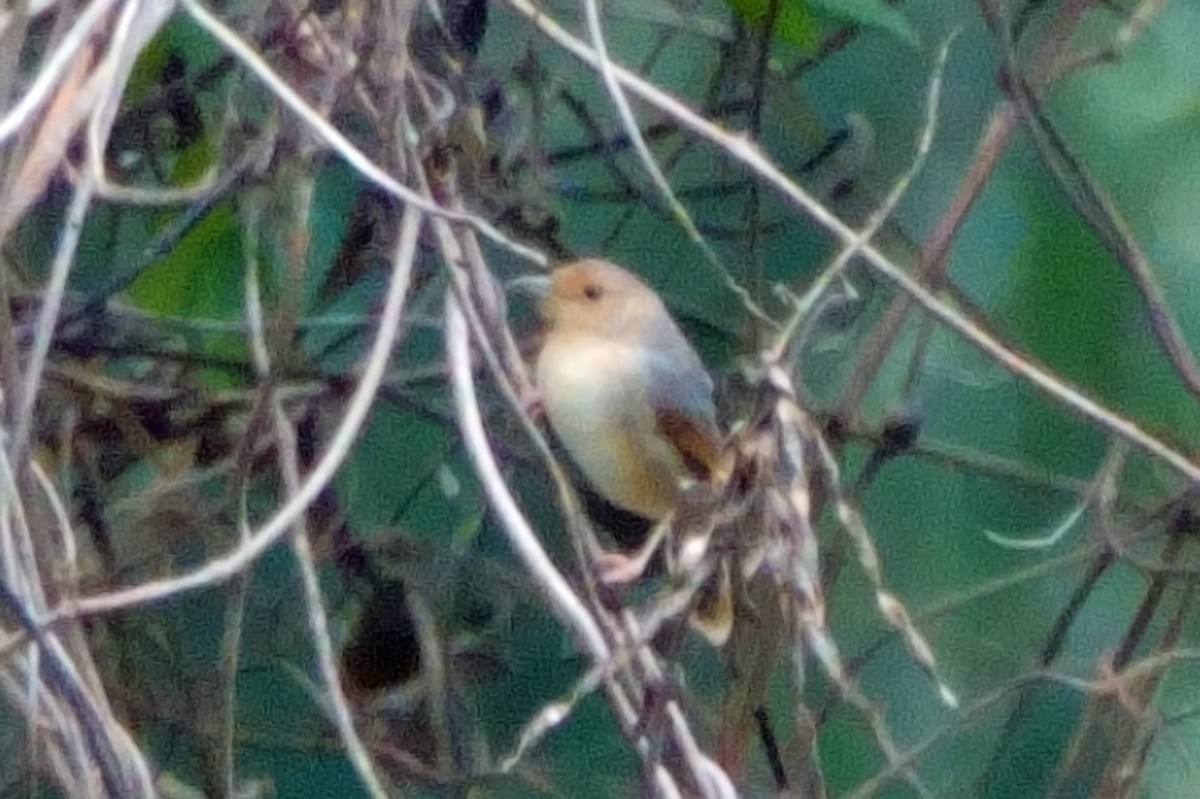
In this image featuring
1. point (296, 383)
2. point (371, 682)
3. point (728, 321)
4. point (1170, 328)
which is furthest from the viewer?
point (728, 321)

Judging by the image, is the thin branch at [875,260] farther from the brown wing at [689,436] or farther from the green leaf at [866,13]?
the brown wing at [689,436]

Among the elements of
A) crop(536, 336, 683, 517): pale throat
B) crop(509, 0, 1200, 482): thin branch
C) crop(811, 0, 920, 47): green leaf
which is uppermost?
crop(811, 0, 920, 47): green leaf

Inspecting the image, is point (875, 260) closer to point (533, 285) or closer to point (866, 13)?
point (866, 13)

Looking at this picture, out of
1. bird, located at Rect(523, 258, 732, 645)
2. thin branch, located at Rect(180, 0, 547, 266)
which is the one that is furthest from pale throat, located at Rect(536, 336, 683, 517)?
thin branch, located at Rect(180, 0, 547, 266)

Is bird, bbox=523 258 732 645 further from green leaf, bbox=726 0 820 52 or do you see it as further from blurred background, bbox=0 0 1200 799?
green leaf, bbox=726 0 820 52

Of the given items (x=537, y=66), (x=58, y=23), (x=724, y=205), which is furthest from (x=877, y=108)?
(x=58, y=23)

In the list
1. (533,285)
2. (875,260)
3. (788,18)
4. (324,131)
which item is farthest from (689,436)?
(324,131)

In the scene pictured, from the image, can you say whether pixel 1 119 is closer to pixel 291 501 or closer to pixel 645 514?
pixel 291 501
